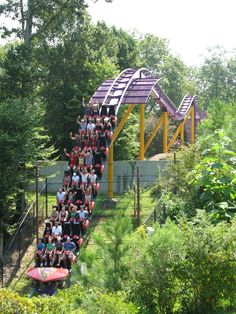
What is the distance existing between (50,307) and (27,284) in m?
10.4

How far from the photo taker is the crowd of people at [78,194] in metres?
17.1

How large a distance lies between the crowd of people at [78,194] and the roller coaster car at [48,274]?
0.50m

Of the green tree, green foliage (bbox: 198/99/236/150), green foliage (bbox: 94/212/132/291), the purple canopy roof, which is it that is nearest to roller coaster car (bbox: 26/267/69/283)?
the green tree

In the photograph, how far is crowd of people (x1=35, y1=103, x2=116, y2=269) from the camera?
56.1ft

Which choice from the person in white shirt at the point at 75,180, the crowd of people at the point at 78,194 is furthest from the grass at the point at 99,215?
the person in white shirt at the point at 75,180

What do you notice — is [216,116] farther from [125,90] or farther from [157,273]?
[157,273]

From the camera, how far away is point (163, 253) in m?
9.05

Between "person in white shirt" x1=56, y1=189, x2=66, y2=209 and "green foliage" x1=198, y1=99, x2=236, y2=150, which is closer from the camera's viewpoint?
"person in white shirt" x1=56, y1=189, x2=66, y2=209

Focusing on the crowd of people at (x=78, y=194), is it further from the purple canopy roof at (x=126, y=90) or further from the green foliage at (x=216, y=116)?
the green foliage at (x=216, y=116)

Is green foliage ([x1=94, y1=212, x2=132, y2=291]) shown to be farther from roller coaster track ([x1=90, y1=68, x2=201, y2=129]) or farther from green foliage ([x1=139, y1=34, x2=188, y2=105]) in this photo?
green foliage ([x1=139, y1=34, x2=188, y2=105])

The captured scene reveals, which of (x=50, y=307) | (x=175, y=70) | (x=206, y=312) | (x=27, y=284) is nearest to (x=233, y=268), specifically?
(x=206, y=312)

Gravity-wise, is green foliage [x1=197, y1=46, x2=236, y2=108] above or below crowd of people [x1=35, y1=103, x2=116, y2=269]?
above

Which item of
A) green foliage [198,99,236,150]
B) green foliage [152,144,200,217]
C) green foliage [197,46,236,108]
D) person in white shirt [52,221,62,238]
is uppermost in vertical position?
green foliage [197,46,236,108]

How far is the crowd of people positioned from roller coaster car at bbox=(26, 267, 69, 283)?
50 centimetres
